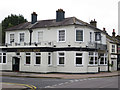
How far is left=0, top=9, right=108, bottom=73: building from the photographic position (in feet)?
94.4

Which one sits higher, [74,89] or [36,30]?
[36,30]

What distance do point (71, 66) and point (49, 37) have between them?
218 inches

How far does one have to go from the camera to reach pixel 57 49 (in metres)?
29.8

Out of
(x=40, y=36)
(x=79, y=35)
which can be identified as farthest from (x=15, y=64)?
(x=79, y=35)

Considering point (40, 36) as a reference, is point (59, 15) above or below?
above

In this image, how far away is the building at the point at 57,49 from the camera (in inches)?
1133

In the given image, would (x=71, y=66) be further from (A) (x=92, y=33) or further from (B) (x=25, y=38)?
(B) (x=25, y=38)

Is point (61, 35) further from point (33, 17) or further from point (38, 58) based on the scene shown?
point (33, 17)

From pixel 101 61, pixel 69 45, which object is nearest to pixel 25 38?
→ pixel 69 45

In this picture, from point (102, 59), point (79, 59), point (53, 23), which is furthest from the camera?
point (102, 59)

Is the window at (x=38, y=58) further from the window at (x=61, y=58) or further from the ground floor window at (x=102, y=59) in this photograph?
the ground floor window at (x=102, y=59)

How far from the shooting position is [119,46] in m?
39.6

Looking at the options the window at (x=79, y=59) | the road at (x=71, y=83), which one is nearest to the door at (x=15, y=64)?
the window at (x=79, y=59)

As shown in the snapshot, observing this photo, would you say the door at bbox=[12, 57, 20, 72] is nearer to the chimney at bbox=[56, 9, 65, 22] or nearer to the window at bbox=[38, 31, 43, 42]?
the window at bbox=[38, 31, 43, 42]
